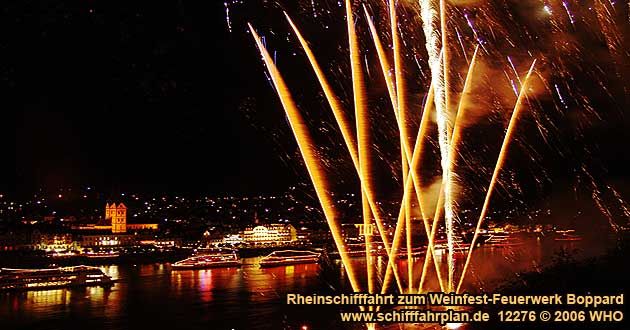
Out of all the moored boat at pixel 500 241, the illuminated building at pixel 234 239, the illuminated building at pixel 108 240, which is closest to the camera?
the moored boat at pixel 500 241

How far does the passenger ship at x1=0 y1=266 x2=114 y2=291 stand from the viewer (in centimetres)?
3203

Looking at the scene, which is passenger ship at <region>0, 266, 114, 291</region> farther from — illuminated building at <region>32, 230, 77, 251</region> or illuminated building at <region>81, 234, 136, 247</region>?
illuminated building at <region>81, 234, 136, 247</region>

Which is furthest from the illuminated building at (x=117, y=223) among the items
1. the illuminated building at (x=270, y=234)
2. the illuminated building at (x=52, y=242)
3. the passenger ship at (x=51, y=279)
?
the passenger ship at (x=51, y=279)

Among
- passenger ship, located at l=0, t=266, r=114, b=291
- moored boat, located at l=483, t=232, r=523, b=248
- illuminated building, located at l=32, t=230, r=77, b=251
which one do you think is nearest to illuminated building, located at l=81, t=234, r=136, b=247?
illuminated building, located at l=32, t=230, r=77, b=251

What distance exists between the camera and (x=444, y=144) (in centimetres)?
1116

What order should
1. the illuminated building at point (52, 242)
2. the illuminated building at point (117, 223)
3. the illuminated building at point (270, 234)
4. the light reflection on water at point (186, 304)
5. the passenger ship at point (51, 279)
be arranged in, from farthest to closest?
the illuminated building at point (270, 234) < the illuminated building at point (117, 223) < the illuminated building at point (52, 242) < the passenger ship at point (51, 279) < the light reflection on water at point (186, 304)

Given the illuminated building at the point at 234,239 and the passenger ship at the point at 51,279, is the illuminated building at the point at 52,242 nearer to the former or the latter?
the illuminated building at the point at 234,239

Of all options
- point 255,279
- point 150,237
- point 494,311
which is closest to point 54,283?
point 255,279

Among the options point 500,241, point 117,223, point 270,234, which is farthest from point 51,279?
point 270,234

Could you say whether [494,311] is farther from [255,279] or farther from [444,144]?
[255,279]

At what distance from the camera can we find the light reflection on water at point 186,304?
1884 cm

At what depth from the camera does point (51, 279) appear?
3319 cm

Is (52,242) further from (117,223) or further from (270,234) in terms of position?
(270,234)

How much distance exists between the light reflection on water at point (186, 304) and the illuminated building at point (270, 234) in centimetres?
4607
